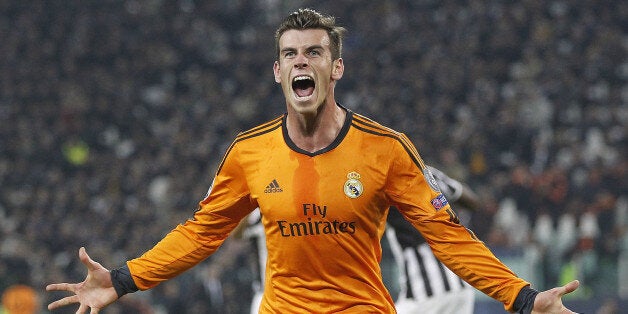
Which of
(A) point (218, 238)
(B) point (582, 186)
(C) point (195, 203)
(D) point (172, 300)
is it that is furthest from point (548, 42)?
(A) point (218, 238)

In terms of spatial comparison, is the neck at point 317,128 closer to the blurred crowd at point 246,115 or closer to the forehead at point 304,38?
the forehead at point 304,38

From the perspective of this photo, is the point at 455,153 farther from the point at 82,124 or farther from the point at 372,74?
the point at 82,124

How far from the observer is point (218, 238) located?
547 cm

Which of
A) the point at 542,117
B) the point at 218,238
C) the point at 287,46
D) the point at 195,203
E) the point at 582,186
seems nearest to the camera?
the point at 287,46

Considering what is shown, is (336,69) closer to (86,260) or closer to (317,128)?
(317,128)

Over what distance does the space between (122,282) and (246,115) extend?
44.9 ft

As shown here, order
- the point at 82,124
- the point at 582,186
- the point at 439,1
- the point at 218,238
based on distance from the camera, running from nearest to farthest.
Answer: the point at 218,238 < the point at 582,186 < the point at 82,124 < the point at 439,1

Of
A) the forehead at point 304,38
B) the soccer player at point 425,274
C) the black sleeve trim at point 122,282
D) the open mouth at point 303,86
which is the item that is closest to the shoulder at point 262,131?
the open mouth at point 303,86

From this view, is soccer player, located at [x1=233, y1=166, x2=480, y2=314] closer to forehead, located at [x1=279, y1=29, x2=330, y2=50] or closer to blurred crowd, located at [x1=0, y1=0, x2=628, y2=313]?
forehead, located at [x1=279, y1=29, x2=330, y2=50]

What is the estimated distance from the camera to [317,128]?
520 centimetres

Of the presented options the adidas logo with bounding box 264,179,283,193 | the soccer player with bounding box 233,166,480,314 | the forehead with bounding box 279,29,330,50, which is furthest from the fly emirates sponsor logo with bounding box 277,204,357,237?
the soccer player with bounding box 233,166,480,314

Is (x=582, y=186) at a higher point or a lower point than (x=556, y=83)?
lower

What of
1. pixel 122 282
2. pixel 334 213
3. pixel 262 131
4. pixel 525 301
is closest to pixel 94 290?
pixel 122 282

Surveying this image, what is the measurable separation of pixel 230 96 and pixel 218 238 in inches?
564
